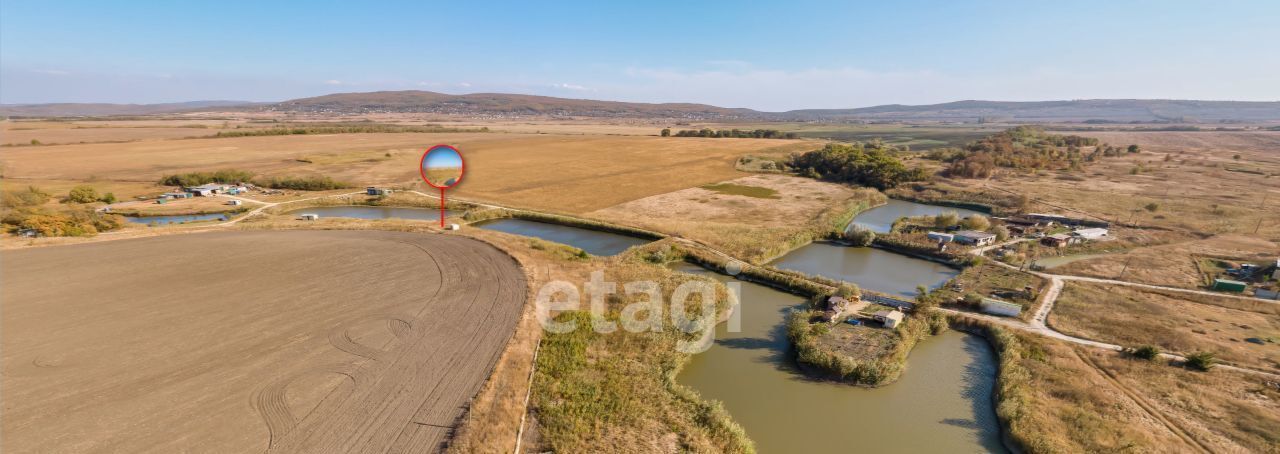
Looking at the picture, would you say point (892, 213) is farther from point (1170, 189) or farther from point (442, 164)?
point (442, 164)

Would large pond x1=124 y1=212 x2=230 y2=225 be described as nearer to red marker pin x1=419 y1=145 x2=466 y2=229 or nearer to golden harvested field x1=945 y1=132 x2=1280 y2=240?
red marker pin x1=419 y1=145 x2=466 y2=229

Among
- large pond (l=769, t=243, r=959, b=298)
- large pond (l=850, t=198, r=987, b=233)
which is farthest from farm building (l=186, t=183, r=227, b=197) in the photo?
large pond (l=850, t=198, r=987, b=233)

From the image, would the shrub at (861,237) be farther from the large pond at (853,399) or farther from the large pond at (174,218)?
the large pond at (174,218)

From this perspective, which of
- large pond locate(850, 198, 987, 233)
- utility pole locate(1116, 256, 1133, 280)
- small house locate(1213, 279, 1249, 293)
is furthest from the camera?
large pond locate(850, 198, 987, 233)

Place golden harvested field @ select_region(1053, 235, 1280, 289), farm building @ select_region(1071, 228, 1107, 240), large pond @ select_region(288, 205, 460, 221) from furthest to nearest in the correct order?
large pond @ select_region(288, 205, 460, 221), farm building @ select_region(1071, 228, 1107, 240), golden harvested field @ select_region(1053, 235, 1280, 289)

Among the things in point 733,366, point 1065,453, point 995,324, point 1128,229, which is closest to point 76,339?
point 733,366

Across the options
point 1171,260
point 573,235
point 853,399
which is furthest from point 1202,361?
point 573,235
